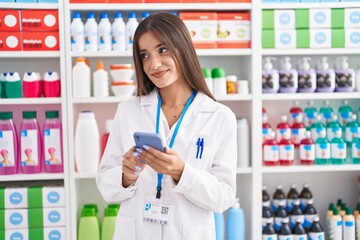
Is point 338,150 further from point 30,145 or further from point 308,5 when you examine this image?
point 30,145

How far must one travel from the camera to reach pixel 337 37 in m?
3.28

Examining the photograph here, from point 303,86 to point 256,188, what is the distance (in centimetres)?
73

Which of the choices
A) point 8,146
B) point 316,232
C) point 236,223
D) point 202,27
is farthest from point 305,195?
point 8,146

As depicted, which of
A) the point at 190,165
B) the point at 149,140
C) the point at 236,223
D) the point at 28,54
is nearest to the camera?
the point at 149,140

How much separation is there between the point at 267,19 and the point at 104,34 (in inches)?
40.7

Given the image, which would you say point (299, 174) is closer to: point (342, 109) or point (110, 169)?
point (342, 109)

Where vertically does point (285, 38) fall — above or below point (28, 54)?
above

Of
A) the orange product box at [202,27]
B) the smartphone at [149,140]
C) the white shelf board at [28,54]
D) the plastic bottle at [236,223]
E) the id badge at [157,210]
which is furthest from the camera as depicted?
the plastic bottle at [236,223]

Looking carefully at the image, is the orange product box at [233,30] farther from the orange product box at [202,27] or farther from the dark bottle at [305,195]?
the dark bottle at [305,195]

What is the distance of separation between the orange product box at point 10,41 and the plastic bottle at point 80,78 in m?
0.37

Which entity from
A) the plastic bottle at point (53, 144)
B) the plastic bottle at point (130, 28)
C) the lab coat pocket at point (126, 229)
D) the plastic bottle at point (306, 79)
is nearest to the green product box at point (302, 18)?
the plastic bottle at point (306, 79)

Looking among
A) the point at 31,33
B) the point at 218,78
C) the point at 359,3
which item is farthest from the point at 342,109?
the point at 31,33

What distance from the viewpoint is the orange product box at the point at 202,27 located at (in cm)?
318

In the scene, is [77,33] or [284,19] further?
[284,19]
